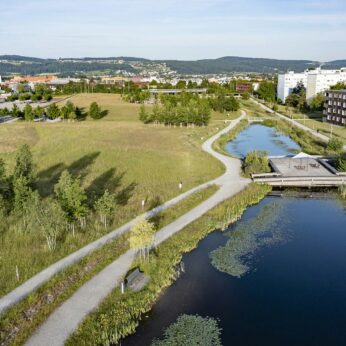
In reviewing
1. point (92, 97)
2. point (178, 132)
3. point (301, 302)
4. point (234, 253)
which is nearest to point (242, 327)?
point (301, 302)

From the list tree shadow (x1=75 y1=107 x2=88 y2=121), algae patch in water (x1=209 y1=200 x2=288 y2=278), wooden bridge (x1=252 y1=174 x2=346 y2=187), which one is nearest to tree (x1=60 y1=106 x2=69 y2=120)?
tree shadow (x1=75 y1=107 x2=88 y2=121)

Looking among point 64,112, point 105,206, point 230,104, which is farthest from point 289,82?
point 105,206

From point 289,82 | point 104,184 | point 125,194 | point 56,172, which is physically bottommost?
point 125,194

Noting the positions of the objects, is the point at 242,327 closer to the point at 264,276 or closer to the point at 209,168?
the point at 264,276

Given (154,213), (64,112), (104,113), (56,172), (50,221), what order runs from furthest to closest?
(104,113)
(64,112)
(56,172)
(154,213)
(50,221)

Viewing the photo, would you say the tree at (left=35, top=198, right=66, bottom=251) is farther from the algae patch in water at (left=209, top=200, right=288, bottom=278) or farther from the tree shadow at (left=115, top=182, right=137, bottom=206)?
the algae patch in water at (left=209, top=200, right=288, bottom=278)

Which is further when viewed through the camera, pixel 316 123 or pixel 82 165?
pixel 316 123

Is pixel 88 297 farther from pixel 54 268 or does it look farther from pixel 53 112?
pixel 53 112
